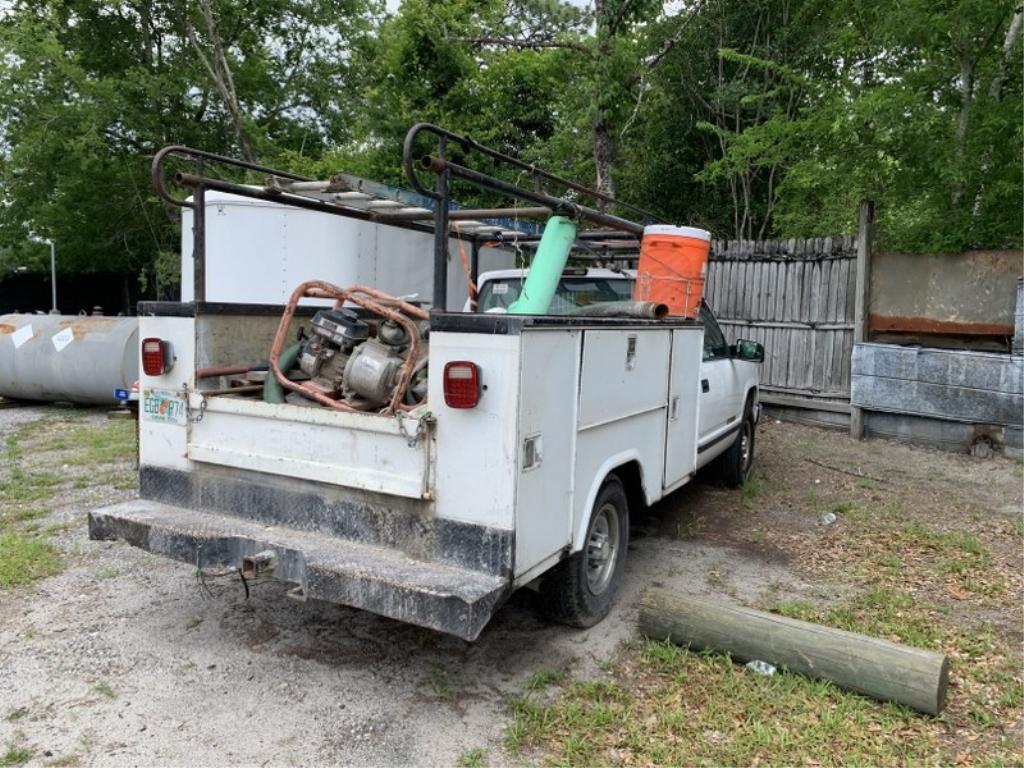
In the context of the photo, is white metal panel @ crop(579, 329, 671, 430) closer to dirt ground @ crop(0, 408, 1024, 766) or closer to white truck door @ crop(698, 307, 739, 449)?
white truck door @ crop(698, 307, 739, 449)

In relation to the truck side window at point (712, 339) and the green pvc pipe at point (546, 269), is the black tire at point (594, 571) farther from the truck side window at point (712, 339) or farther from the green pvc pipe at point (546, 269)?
the truck side window at point (712, 339)

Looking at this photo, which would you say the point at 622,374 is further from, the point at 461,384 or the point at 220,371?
the point at 220,371

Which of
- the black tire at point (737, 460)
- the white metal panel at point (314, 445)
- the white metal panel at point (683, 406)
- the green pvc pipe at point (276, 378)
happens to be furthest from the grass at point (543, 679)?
the black tire at point (737, 460)

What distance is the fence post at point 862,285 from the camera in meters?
8.96

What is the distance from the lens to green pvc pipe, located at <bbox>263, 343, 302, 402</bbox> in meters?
3.84

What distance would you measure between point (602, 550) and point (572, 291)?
2.25 metres

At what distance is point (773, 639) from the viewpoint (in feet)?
11.4

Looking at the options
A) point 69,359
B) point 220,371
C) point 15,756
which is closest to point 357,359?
point 220,371

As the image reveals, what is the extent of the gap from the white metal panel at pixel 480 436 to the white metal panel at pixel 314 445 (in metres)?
0.10

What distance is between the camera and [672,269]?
547 cm

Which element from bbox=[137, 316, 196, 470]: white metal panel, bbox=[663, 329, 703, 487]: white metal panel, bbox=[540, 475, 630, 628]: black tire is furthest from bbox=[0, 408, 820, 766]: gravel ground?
bbox=[137, 316, 196, 470]: white metal panel

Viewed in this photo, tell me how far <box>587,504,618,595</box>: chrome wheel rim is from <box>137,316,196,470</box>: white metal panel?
202cm

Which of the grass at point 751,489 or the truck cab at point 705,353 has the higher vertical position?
the truck cab at point 705,353

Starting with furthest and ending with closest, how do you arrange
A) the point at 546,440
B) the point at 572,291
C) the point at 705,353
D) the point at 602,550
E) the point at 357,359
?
the point at 705,353 < the point at 572,291 < the point at 602,550 < the point at 357,359 < the point at 546,440
